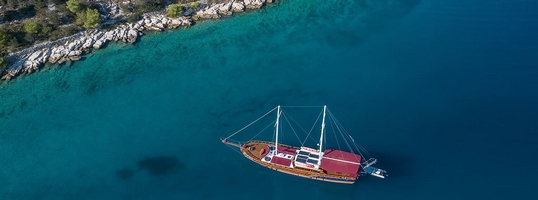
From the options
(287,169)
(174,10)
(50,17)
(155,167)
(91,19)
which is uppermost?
(174,10)

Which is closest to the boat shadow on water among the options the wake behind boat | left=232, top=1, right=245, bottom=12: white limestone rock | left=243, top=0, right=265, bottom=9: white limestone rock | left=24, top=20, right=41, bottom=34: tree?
the wake behind boat

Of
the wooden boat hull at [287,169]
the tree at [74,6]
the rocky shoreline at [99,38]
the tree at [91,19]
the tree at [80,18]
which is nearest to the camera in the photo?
the wooden boat hull at [287,169]

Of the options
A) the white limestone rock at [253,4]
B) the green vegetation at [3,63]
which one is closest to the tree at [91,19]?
the green vegetation at [3,63]

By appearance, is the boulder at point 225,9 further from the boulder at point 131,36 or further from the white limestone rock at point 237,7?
the boulder at point 131,36

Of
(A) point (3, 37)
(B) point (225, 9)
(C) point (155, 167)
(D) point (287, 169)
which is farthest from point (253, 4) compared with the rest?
(A) point (3, 37)

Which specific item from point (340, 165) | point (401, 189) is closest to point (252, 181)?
point (340, 165)

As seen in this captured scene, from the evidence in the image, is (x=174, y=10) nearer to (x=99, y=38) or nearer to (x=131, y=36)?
(x=131, y=36)
